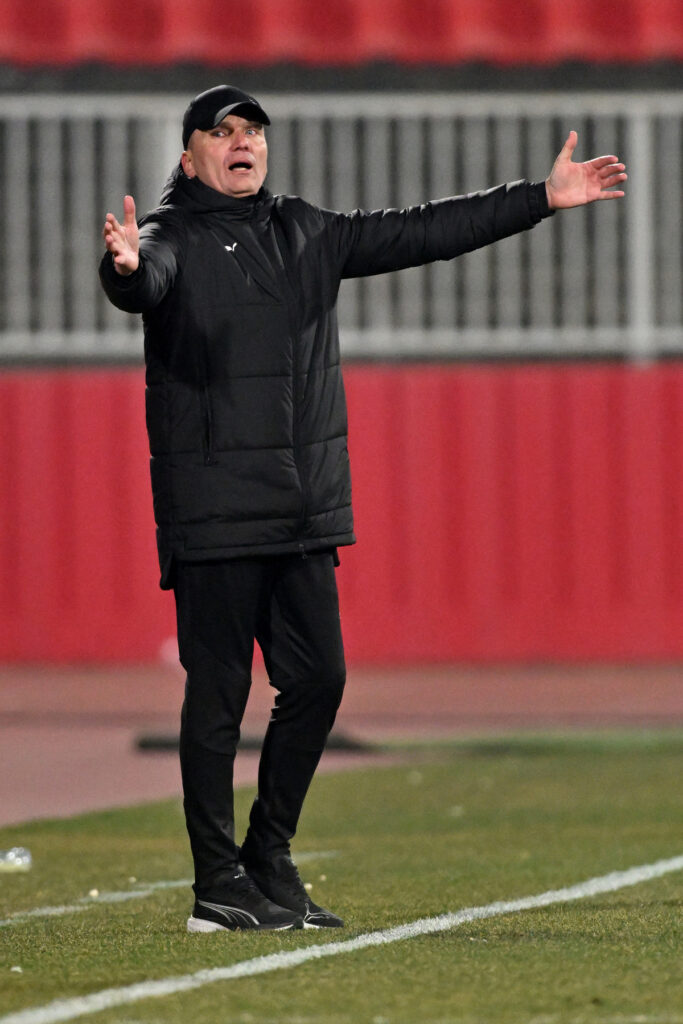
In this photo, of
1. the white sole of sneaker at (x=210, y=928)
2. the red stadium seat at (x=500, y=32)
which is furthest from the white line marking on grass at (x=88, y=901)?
the red stadium seat at (x=500, y=32)

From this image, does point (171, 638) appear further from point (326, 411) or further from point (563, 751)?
point (326, 411)

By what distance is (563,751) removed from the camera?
1037 centimetres

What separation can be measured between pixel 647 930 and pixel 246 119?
214 cm

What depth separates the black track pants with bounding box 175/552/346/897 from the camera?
551 centimetres

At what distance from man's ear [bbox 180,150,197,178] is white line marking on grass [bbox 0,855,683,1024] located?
1845 millimetres

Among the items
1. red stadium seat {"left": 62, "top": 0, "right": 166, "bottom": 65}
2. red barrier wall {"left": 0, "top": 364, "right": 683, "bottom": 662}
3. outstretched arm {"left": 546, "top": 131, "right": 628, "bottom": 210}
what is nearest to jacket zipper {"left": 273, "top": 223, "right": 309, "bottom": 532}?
outstretched arm {"left": 546, "top": 131, "right": 628, "bottom": 210}

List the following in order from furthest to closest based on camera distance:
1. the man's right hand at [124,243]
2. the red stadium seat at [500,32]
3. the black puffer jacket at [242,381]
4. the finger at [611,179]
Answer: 1. the red stadium seat at [500,32]
2. the finger at [611,179]
3. the black puffer jacket at [242,381]
4. the man's right hand at [124,243]

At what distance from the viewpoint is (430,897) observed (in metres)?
6.25

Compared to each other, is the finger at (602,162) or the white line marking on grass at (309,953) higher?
the finger at (602,162)

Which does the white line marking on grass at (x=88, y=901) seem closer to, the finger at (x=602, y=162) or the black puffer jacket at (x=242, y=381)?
the black puffer jacket at (x=242, y=381)

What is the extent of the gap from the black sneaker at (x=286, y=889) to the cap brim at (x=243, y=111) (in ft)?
5.75

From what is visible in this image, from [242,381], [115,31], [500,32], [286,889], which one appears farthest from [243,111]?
[115,31]

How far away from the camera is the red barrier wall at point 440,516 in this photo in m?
13.8

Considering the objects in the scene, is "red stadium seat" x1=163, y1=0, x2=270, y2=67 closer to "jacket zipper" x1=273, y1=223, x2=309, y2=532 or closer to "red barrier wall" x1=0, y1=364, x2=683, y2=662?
"red barrier wall" x1=0, y1=364, x2=683, y2=662
